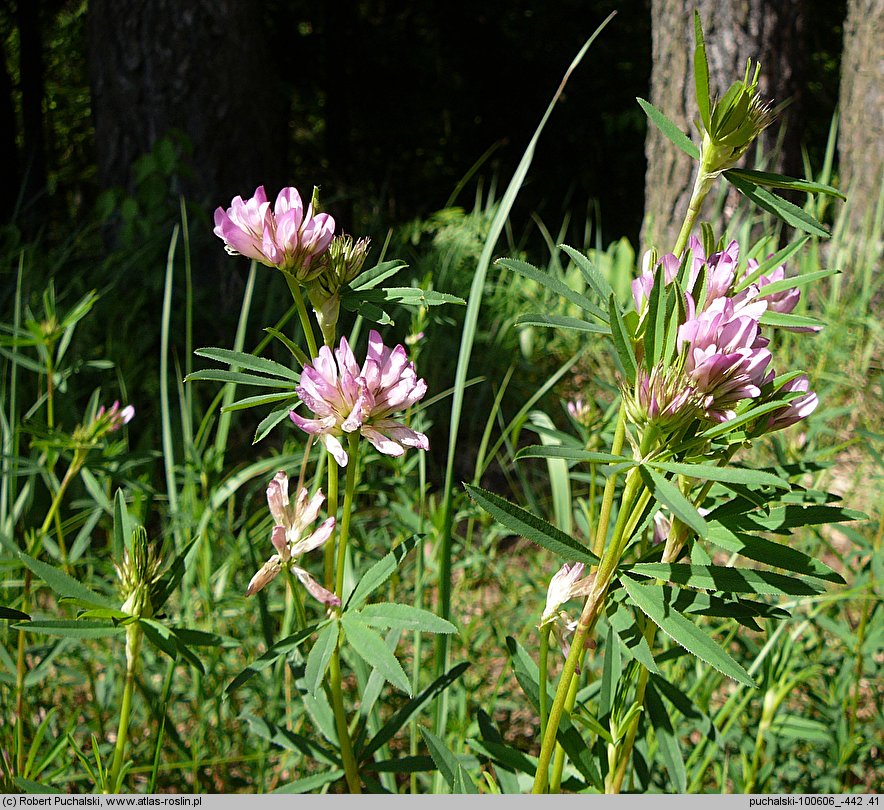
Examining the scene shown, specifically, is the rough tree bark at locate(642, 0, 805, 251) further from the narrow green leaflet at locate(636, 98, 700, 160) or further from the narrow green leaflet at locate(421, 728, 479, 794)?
the narrow green leaflet at locate(421, 728, 479, 794)

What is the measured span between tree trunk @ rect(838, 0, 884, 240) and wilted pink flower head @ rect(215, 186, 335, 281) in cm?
249

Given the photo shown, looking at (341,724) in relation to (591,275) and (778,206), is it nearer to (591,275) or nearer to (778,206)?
(591,275)

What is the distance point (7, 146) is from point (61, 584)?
517 centimetres

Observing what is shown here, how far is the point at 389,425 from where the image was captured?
55 cm

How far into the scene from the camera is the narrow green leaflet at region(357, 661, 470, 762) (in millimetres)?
644

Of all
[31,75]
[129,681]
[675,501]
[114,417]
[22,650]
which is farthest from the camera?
[31,75]

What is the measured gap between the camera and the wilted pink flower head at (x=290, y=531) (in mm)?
570

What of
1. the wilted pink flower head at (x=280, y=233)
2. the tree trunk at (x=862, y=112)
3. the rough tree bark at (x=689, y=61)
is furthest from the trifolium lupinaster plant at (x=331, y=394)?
the tree trunk at (x=862, y=112)

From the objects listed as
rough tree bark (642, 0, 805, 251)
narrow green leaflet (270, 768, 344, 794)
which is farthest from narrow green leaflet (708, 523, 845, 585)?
rough tree bark (642, 0, 805, 251)

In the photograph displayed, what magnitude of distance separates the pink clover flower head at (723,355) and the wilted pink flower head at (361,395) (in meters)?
0.17

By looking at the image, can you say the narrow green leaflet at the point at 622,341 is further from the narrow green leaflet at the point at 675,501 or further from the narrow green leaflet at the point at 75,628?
the narrow green leaflet at the point at 75,628

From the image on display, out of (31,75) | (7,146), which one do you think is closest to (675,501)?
(7,146)

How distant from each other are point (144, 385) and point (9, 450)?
0.85 metres

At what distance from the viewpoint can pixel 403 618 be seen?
0.56 meters
